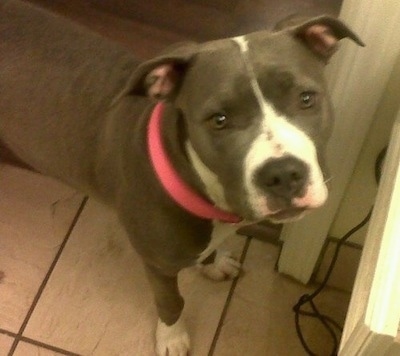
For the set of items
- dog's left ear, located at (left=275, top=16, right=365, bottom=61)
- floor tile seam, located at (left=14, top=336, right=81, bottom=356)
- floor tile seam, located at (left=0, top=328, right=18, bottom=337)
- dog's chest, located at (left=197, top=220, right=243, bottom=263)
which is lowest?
floor tile seam, located at (left=0, top=328, right=18, bottom=337)

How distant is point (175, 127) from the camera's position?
3.68 feet

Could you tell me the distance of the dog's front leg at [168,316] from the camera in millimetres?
1392

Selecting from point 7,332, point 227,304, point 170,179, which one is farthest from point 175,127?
point 7,332

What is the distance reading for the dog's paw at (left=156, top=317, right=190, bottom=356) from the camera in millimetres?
1546

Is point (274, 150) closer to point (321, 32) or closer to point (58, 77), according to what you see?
point (321, 32)

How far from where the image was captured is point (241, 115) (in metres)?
1.00

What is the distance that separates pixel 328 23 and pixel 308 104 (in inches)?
4.8

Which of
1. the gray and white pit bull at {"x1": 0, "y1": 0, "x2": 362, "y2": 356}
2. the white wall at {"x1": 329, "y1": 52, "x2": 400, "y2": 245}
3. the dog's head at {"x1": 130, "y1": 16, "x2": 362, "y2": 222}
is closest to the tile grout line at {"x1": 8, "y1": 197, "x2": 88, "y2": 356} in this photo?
the gray and white pit bull at {"x1": 0, "y1": 0, "x2": 362, "y2": 356}

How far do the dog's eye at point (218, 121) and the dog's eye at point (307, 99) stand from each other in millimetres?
113

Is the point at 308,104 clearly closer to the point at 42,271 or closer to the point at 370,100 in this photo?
the point at 370,100

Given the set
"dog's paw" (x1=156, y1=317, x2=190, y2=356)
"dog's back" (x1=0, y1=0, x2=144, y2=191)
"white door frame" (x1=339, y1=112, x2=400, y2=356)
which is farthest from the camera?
"dog's paw" (x1=156, y1=317, x2=190, y2=356)

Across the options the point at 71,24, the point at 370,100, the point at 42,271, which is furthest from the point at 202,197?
the point at 42,271

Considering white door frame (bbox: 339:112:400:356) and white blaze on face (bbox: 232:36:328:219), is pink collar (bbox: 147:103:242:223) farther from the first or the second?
white door frame (bbox: 339:112:400:356)

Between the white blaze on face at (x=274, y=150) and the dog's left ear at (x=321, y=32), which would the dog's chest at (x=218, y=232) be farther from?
the dog's left ear at (x=321, y=32)
